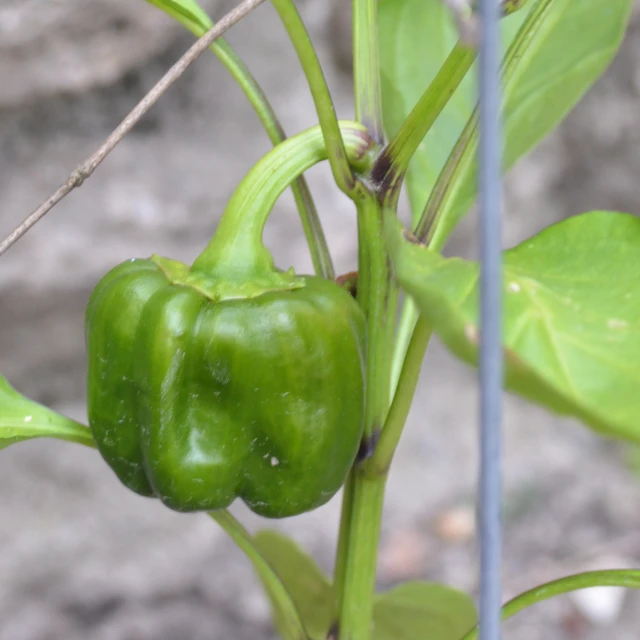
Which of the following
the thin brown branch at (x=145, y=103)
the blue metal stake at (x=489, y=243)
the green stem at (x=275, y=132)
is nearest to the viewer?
the blue metal stake at (x=489, y=243)

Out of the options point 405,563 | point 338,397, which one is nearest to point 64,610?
point 405,563

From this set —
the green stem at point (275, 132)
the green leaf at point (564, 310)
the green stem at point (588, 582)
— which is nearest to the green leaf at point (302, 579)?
the green stem at point (588, 582)

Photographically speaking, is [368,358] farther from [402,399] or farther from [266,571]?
[266,571]

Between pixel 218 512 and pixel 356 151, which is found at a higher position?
pixel 356 151

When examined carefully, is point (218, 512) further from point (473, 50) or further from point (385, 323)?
point (473, 50)

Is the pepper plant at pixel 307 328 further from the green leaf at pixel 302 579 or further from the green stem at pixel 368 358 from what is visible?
the green leaf at pixel 302 579

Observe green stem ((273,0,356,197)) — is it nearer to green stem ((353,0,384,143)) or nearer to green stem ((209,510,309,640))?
green stem ((353,0,384,143))

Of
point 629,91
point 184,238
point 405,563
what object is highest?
point 629,91
